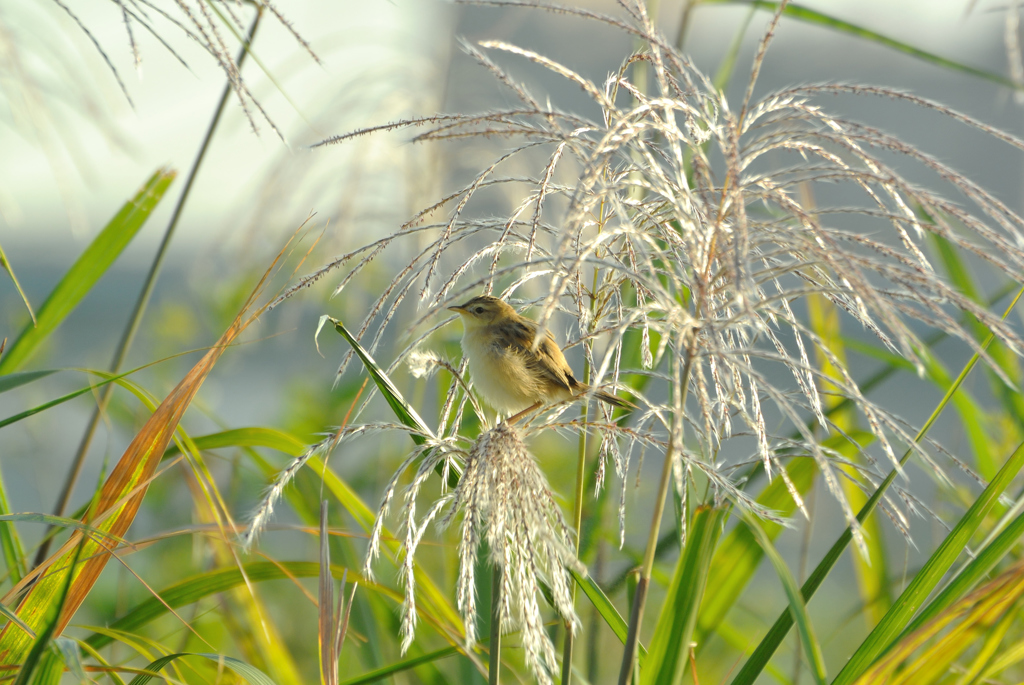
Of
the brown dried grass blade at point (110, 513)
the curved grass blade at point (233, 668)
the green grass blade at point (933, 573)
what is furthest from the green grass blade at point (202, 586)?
the green grass blade at point (933, 573)

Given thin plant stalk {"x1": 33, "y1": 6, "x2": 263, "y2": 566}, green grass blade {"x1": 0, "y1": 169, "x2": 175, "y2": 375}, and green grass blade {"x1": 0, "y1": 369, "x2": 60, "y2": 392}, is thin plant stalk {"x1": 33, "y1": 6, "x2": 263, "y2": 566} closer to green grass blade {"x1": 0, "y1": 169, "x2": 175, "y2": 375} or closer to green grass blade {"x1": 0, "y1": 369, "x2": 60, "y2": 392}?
green grass blade {"x1": 0, "y1": 169, "x2": 175, "y2": 375}

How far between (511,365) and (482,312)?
10.6 inches

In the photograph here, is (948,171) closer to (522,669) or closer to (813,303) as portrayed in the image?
(813,303)

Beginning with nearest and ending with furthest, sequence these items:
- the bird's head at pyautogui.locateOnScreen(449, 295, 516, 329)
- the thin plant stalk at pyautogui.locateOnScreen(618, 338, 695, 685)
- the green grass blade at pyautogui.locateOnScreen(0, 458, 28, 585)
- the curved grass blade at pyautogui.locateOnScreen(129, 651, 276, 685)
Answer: the thin plant stalk at pyautogui.locateOnScreen(618, 338, 695, 685)
the curved grass blade at pyautogui.locateOnScreen(129, 651, 276, 685)
the green grass blade at pyautogui.locateOnScreen(0, 458, 28, 585)
the bird's head at pyautogui.locateOnScreen(449, 295, 516, 329)

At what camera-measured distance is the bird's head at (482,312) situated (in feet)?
6.15

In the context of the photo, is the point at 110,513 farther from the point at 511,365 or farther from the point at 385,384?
the point at 511,365

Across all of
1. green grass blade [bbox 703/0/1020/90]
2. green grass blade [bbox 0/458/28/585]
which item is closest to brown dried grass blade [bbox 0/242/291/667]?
green grass blade [bbox 0/458/28/585]

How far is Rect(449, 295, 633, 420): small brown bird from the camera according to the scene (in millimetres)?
1679

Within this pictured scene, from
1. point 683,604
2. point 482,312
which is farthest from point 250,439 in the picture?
point 482,312

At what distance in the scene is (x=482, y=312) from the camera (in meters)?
1.94

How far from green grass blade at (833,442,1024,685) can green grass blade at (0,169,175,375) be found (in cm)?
133

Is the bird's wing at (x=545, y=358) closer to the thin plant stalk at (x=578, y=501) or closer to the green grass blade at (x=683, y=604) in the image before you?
the thin plant stalk at (x=578, y=501)

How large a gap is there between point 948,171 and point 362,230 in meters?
2.54

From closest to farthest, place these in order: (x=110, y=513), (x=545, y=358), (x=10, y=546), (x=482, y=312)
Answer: (x=110, y=513) < (x=10, y=546) < (x=545, y=358) < (x=482, y=312)
